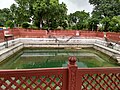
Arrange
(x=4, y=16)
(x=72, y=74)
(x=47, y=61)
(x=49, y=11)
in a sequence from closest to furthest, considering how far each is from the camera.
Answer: (x=72, y=74)
(x=47, y=61)
(x=49, y=11)
(x=4, y=16)

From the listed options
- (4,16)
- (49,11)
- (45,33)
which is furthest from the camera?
(4,16)

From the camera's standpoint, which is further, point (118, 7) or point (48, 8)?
point (118, 7)

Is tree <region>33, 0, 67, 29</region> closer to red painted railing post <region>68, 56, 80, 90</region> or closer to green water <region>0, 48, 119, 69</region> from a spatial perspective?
green water <region>0, 48, 119, 69</region>

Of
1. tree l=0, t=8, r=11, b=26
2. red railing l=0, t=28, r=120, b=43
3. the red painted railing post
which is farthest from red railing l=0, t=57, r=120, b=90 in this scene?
tree l=0, t=8, r=11, b=26

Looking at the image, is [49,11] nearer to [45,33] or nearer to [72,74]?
[45,33]

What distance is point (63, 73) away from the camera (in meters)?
2.24

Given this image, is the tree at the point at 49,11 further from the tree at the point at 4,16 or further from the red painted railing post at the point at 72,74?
the red painted railing post at the point at 72,74

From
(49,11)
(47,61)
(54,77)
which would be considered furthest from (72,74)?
(49,11)

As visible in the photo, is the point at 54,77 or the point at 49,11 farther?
the point at 49,11

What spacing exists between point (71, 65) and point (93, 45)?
601 inches

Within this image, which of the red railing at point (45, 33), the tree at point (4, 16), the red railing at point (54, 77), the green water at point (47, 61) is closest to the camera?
the red railing at point (54, 77)

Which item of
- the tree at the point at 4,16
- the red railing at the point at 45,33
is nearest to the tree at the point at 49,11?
the red railing at the point at 45,33

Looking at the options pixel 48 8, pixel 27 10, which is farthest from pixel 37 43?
pixel 27 10

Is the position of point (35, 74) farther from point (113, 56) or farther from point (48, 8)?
point (48, 8)
